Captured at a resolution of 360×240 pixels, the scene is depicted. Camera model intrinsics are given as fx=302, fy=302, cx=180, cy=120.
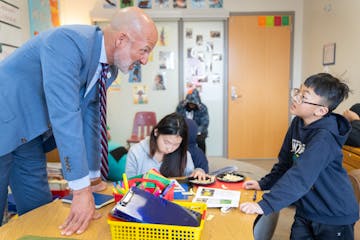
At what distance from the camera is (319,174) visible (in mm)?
1280

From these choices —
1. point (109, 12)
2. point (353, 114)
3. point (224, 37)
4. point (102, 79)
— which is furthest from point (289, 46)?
point (102, 79)

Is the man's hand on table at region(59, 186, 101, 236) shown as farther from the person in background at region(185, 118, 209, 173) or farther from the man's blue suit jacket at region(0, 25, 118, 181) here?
the person in background at region(185, 118, 209, 173)

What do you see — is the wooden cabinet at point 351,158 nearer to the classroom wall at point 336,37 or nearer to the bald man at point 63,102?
the classroom wall at point 336,37

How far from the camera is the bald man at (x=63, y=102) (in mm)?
965

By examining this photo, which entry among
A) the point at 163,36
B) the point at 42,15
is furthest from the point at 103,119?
the point at 163,36

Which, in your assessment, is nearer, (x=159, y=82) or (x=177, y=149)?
(x=177, y=149)

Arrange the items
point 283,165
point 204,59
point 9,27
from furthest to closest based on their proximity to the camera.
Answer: point 204,59
point 9,27
point 283,165

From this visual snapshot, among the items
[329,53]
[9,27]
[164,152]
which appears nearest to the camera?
[164,152]

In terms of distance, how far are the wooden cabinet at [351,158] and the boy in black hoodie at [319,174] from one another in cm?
115

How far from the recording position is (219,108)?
4602 mm

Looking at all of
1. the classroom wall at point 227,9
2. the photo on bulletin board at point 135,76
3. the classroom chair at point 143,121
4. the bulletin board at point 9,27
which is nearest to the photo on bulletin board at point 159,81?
the photo on bulletin board at point 135,76

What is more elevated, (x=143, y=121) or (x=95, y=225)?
(x=95, y=225)

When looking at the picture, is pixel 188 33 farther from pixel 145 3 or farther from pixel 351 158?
pixel 351 158

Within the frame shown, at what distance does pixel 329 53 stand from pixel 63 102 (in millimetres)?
3495
